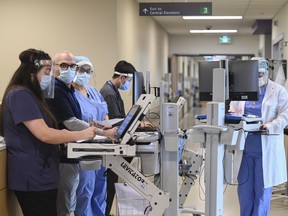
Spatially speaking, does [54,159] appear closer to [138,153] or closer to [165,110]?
[138,153]

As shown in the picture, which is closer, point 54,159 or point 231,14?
point 54,159

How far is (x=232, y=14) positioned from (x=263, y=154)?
280 inches

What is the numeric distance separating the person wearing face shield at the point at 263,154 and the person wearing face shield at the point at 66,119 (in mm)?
1430

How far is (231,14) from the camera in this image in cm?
1019

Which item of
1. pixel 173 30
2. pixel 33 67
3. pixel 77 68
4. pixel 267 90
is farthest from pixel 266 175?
pixel 173 30

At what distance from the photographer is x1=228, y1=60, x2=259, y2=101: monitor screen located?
10.9 feet

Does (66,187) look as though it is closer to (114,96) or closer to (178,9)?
(114,96)

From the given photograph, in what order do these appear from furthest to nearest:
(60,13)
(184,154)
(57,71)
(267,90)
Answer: (60,13) < (184,154) < (267,90) < (57,71)

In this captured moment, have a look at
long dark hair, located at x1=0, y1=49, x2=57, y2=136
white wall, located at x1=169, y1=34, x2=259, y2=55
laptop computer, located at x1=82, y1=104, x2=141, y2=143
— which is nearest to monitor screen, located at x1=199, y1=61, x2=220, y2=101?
laptop computer, located at x1=82, y1=104, x2=141, y2=143

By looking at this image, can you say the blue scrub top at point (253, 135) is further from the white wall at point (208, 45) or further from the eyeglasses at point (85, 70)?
the white wall at point (208, 45)

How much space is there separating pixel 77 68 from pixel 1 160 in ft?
3.73

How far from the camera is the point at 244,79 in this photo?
335 cm

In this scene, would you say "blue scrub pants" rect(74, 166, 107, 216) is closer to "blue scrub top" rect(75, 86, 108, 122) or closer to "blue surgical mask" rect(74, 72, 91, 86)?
"blue scrub top" rect(75, 86, 108, 122)

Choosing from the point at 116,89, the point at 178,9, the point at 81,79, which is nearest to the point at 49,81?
the point at 81,79
